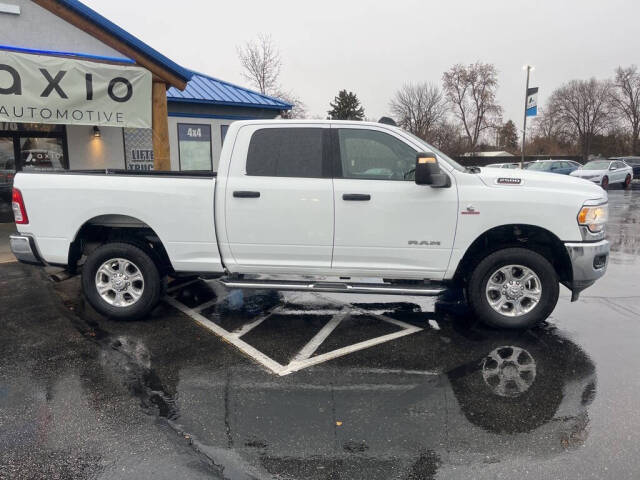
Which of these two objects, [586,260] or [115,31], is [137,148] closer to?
[115,31]

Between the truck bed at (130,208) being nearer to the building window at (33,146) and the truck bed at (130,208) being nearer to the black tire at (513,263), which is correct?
the black tire at (513,263)

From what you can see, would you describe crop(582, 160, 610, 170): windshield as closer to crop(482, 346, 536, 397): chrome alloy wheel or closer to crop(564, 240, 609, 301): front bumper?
crop(564, 240, 609, 301): front bumper

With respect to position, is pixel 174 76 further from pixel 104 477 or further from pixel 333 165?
pixel 104 477

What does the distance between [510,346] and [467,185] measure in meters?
1.57

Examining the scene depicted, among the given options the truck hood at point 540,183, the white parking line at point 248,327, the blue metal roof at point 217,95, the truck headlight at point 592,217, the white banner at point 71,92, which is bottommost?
the white parking line at point 248,327

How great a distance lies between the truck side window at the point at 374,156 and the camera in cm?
488

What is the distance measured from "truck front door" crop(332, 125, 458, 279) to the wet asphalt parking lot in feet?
2.37

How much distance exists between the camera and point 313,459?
2889 mm

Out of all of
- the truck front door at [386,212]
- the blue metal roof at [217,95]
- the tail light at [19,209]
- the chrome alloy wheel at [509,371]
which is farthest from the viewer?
the blue metal roof at [217,95]

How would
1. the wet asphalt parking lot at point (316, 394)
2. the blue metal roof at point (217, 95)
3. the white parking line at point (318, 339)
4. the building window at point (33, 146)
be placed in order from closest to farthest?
the wet asphalt parking lot at point (316, 394) → the white parking line at point (318, 339) → the building window at point (33, 146) → the blue metal roof at point (217, 95)

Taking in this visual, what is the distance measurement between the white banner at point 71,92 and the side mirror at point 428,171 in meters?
7.55

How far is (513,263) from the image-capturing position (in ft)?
15.9

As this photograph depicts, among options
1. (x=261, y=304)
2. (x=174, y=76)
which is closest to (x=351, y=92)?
(x=174, y=76)

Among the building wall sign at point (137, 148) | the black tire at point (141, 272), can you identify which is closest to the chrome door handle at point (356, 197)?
the black tire at point (141, 272)
